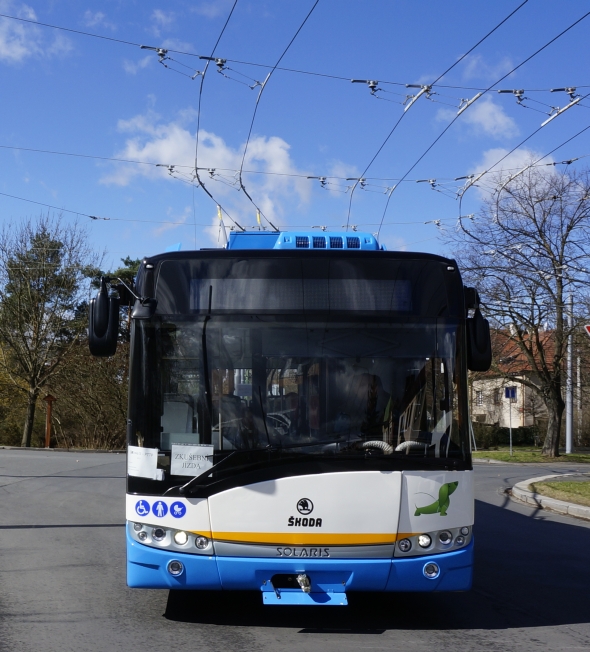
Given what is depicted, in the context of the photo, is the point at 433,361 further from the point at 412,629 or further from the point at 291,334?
the point at 412,629

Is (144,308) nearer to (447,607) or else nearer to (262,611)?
(262,611)

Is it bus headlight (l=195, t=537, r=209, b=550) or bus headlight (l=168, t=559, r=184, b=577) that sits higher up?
bus headlight (l=195, t=537, r=209, b=550)

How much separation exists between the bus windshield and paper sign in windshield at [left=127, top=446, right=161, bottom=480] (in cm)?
4

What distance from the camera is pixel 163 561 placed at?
5520mm

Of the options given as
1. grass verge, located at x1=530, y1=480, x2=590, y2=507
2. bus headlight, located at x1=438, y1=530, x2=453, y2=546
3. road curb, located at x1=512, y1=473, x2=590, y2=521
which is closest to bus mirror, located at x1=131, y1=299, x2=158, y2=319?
bus headlight, located at x1=438, y1=530, x2=453, y2=546

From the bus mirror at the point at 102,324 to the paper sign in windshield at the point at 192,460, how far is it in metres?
0.91

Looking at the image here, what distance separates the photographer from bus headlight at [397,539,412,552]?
5.51m

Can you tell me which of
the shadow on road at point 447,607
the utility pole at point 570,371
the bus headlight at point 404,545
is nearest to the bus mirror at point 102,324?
the shadow on road at point 447,607

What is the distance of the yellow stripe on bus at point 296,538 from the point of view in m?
5.43

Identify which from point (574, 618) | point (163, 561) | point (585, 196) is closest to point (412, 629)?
point (574, 618)

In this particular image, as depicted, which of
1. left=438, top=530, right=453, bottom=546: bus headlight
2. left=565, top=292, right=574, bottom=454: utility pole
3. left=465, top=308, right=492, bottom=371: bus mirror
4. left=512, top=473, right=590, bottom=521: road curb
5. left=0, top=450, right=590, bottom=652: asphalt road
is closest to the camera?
left=0, top=450, right=590, bottom=652: asphalt road

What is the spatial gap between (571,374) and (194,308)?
86.4 feet

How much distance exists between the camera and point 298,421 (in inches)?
219

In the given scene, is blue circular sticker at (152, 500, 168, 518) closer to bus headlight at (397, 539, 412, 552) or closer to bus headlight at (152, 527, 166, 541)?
bus headlight at (152, 527, 166, 541)
